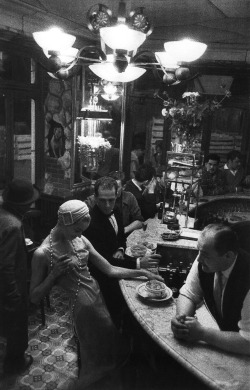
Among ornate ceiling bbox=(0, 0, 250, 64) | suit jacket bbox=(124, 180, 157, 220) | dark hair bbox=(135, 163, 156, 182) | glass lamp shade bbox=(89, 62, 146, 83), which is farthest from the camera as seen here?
dark hair bbox=(135, 163, 156, 182)

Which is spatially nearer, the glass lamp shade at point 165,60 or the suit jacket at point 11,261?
the suit jacket at point 11,261

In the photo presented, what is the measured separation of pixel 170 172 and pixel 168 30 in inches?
151

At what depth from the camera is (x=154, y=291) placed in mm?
2725

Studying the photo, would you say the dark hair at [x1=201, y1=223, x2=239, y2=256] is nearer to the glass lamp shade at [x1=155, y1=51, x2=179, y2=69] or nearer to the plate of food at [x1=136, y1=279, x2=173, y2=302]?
the plate of food at [x1=136, y1=279, x2=173, y2=302]

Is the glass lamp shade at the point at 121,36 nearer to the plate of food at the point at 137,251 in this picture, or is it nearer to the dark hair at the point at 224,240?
the dark hair at the point at 224,240

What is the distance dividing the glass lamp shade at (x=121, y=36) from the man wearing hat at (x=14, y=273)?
1478 mm

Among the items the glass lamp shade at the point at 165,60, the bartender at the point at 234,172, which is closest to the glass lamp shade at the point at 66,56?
the glass lamp shade at the point at 165,60

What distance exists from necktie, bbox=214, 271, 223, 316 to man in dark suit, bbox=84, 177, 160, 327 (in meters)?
0.83

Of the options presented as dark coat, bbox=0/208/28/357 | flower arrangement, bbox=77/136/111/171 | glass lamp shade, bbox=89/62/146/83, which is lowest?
dark coat, bbox=0/208/28/357

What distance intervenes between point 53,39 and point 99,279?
2.07 m

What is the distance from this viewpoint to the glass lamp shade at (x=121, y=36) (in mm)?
2623

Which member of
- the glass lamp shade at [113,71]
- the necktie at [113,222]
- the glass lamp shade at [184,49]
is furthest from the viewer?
the necktie at [113,222]

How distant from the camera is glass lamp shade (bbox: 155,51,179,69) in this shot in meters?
3.25

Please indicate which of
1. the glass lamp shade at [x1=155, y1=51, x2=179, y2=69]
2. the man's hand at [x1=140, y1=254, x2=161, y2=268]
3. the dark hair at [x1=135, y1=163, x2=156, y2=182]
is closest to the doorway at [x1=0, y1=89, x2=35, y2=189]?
the dark hair at [x1=135, y1=163, x2=156, y2=182]
